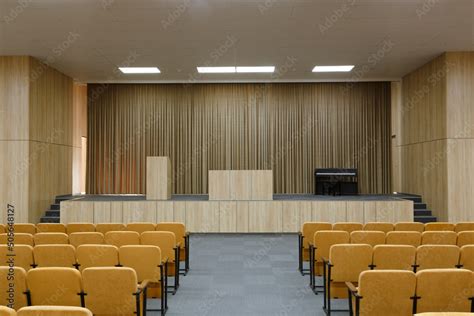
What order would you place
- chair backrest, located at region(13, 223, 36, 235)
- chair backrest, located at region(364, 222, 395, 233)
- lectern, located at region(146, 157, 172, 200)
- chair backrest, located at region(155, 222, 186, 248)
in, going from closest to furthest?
chair backrest, located at region(364, 222, 395, 233), chair backrest, located at region(13, 223, 36, 235), chair backrest, located at region(155, 222, 186, 248), lectern, located at region(146, 157, 172, 200)

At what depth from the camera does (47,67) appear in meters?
12.9

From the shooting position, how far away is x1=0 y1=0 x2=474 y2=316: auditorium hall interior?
514 centimetres

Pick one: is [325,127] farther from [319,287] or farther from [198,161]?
[319,287]

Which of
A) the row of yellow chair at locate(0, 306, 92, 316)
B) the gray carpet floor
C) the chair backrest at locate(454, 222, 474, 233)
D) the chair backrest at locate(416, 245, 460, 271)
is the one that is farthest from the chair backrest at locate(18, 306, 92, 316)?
the chair backrest at locate(454, 222, 474, 233)

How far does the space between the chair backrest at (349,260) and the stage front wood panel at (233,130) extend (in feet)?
39.0

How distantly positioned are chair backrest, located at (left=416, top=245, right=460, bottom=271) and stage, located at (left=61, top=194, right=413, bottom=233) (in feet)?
23.1

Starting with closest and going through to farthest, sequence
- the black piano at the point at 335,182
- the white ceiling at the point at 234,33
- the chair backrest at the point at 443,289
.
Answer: the chair backrest at the point at 443,289 < the white ceiling at the point at 234,33 < the black piano at the point at 335,182

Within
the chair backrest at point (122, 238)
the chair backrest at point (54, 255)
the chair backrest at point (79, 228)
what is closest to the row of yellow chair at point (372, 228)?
the chair backrest at point (122, 238)

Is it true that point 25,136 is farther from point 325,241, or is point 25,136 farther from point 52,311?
point 52,311

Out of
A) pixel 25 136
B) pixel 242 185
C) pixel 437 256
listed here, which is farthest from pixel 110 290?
pixel 25 136

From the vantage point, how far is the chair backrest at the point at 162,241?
6.37 metres

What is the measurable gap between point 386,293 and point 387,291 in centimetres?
2

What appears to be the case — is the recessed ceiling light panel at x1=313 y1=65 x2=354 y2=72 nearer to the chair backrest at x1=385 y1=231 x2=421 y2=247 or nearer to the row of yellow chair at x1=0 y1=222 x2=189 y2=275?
the row of yellow chair at x1=0 y1=222 x2=189 y2=275

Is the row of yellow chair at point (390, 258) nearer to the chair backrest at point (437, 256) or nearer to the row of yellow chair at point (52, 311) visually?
the chair backrest at point (437, 256)
